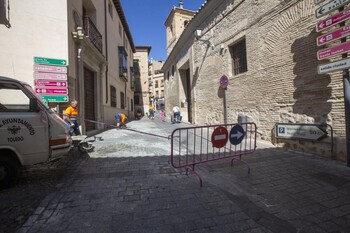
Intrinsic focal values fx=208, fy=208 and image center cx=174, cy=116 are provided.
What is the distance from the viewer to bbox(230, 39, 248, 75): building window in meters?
8.81

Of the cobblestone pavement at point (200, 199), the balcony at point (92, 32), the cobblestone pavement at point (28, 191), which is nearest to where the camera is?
the cobblestone pavement at point (200, 199)

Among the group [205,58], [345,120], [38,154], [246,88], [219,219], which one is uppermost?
[205,58]

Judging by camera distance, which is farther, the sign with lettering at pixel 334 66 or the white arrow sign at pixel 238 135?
the white arrow sign at pixel 238 135

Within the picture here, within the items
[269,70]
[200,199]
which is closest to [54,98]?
[200,199]

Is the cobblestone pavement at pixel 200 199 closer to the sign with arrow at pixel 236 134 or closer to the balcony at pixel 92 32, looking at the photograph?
the sign with arrow at pixel 236 134

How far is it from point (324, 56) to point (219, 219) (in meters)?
4.65

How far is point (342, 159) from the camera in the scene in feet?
16.0

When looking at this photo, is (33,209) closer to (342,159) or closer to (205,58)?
(342,159)

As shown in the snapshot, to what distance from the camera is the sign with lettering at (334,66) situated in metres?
4.30

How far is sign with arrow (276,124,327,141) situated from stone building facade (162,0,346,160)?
0.16 metres

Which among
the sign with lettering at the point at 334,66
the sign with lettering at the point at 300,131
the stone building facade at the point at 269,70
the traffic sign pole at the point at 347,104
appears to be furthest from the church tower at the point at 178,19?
the traffic sign pole at the point at 347,104

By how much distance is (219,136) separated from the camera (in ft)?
13.9

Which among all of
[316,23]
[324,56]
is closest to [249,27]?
[316,23]

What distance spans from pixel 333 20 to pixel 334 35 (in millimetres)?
334
